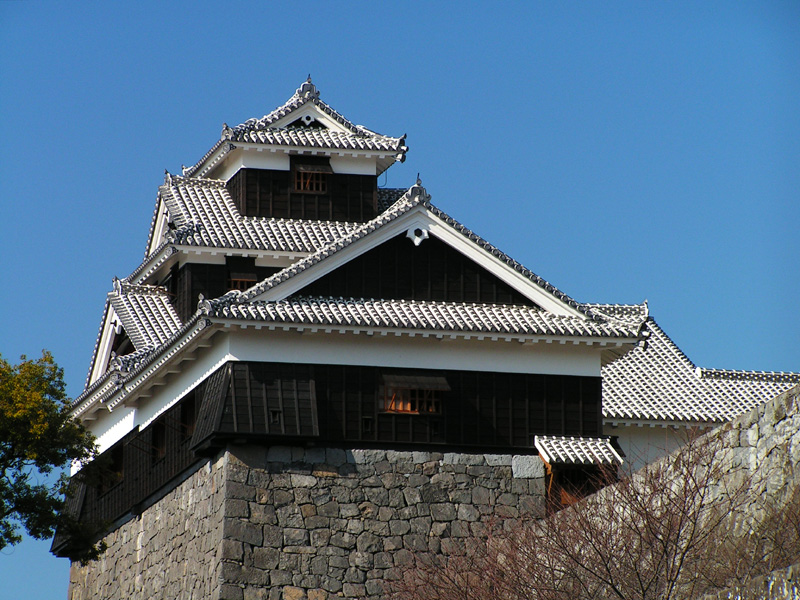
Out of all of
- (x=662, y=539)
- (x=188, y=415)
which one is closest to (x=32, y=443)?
(x=188, y=415)

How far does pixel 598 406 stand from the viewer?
28.5 m

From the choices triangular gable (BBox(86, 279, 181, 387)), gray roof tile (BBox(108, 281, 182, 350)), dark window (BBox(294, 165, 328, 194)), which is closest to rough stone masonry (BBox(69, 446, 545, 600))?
gray roof tile (BBox(108, 281, 182, 350))

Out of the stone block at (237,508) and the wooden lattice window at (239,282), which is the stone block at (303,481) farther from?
the wooden lattice window at (239,282)

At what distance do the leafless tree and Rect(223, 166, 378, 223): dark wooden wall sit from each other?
14.0 metres

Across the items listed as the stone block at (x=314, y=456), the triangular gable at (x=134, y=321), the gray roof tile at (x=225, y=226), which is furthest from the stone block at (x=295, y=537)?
the gray roof tile at (x=225, y=226)

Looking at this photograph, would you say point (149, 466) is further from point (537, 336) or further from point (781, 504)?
point (781, 504)

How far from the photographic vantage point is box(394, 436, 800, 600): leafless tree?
16562 mm

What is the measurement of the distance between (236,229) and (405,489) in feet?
27.2

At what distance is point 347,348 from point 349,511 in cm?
318

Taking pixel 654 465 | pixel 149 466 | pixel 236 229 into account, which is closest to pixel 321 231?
pixel 236 229

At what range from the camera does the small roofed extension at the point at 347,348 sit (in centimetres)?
2692

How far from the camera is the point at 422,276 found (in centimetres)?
2862

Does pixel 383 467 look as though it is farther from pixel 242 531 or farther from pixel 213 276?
pixel 213 276

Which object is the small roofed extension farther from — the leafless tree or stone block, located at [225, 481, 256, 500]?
the leafless tree
